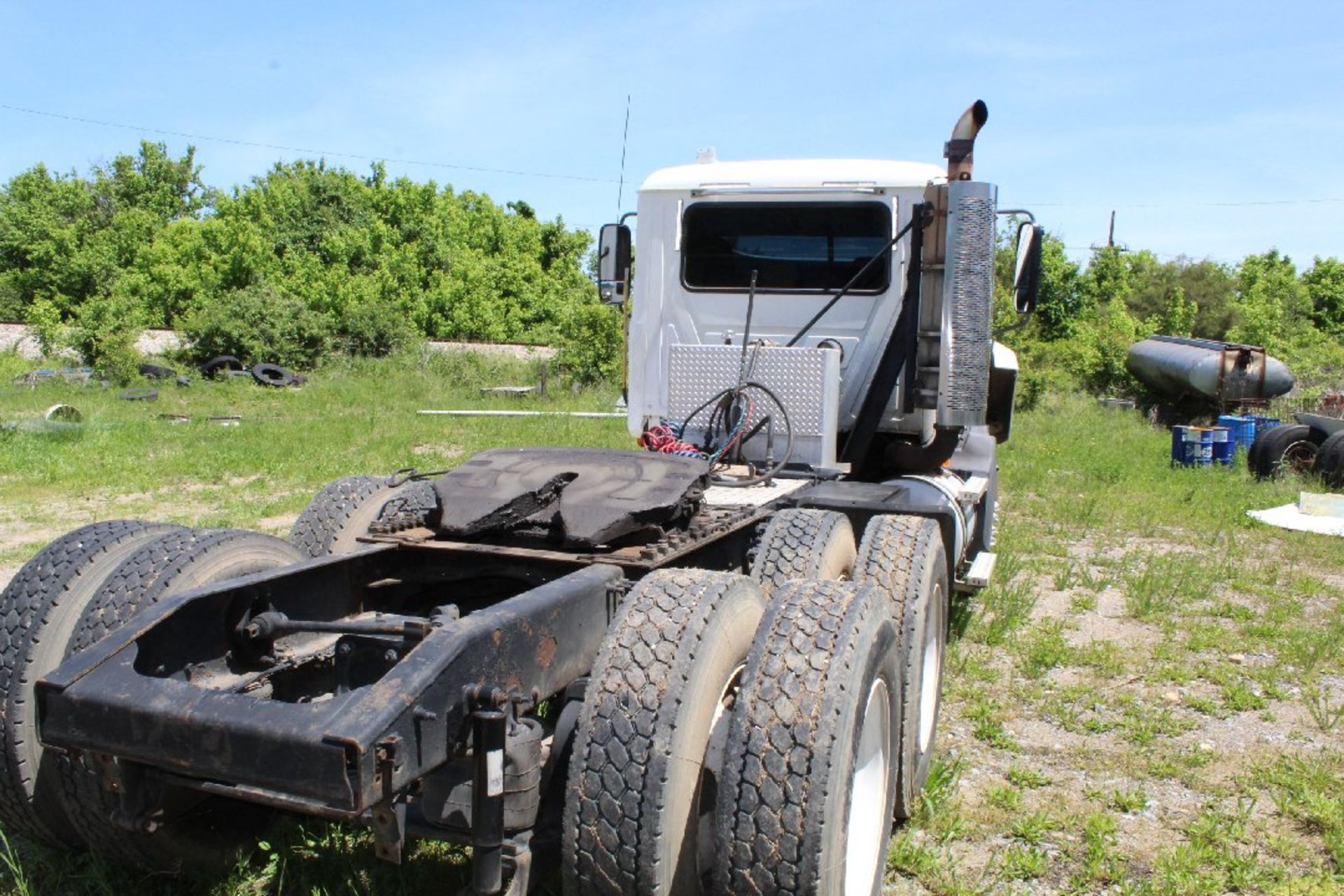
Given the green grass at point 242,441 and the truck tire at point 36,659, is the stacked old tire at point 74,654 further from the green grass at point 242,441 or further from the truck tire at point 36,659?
the green grass at point 242,441

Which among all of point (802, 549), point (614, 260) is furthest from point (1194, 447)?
point (802, 549)

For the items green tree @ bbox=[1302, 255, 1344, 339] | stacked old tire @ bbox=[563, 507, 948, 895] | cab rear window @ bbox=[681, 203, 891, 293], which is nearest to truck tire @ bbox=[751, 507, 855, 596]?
stacked old tire @ bbox=[563, 507, 948, 895]

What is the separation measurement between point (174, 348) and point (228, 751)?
26260mm

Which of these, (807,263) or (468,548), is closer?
(468,548)

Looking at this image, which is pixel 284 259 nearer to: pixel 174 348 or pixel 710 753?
pixel 174 348

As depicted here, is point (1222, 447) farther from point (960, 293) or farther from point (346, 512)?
point (346, 512)

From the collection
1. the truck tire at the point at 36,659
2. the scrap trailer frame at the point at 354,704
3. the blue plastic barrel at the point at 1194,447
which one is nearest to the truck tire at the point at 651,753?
the scrap trailer frame at the point at 354,704

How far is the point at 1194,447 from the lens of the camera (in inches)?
531

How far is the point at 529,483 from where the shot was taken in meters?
3.65

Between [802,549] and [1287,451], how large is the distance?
10853 mm

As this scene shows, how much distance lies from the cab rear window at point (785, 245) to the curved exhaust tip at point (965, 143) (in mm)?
444

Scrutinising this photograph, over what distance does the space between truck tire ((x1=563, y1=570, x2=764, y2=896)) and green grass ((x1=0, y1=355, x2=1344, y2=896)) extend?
108 cm

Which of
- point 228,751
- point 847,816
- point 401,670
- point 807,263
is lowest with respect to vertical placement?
point 847,816

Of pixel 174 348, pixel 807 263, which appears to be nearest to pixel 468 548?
pixel 807 263
